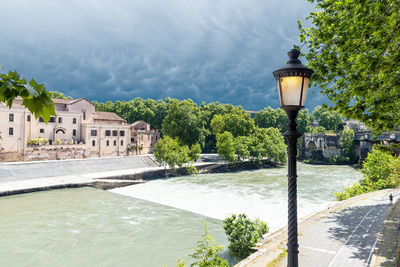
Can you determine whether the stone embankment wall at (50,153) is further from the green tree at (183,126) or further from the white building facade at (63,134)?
the green tree at (183,126)

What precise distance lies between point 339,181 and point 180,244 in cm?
2943

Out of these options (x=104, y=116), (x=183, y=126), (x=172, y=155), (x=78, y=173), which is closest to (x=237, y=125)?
(x=183, y=126)

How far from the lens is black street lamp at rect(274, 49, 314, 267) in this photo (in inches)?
167

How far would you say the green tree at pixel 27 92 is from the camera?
1973mm

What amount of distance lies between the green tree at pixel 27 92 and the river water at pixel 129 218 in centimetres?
1169

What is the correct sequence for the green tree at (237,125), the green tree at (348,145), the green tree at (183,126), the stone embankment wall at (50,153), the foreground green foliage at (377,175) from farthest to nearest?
the green tree at (348,145)
the green tree at (237,125)
the green tree at (183,126)
the stone embankment wall at (50,153)
the foreground green foliage at (377,175)

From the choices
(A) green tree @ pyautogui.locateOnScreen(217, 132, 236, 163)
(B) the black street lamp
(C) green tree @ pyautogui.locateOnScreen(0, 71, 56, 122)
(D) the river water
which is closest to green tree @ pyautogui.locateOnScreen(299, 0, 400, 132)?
(B) the black street lamp

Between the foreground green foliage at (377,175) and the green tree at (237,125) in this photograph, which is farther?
the green tree at (237,125)

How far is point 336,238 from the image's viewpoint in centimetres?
985

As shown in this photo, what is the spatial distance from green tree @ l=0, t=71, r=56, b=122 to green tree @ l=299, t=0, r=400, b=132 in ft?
21.1

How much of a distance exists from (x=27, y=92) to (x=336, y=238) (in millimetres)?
11025

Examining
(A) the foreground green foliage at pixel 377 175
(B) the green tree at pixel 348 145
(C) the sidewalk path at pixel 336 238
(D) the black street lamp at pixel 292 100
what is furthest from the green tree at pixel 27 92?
(B) the green tree at pixel 348 145

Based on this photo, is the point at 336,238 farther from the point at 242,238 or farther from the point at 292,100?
the point at 292,100

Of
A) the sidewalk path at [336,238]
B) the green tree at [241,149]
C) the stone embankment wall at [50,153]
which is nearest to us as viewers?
the sidewalk path at [336,238]
